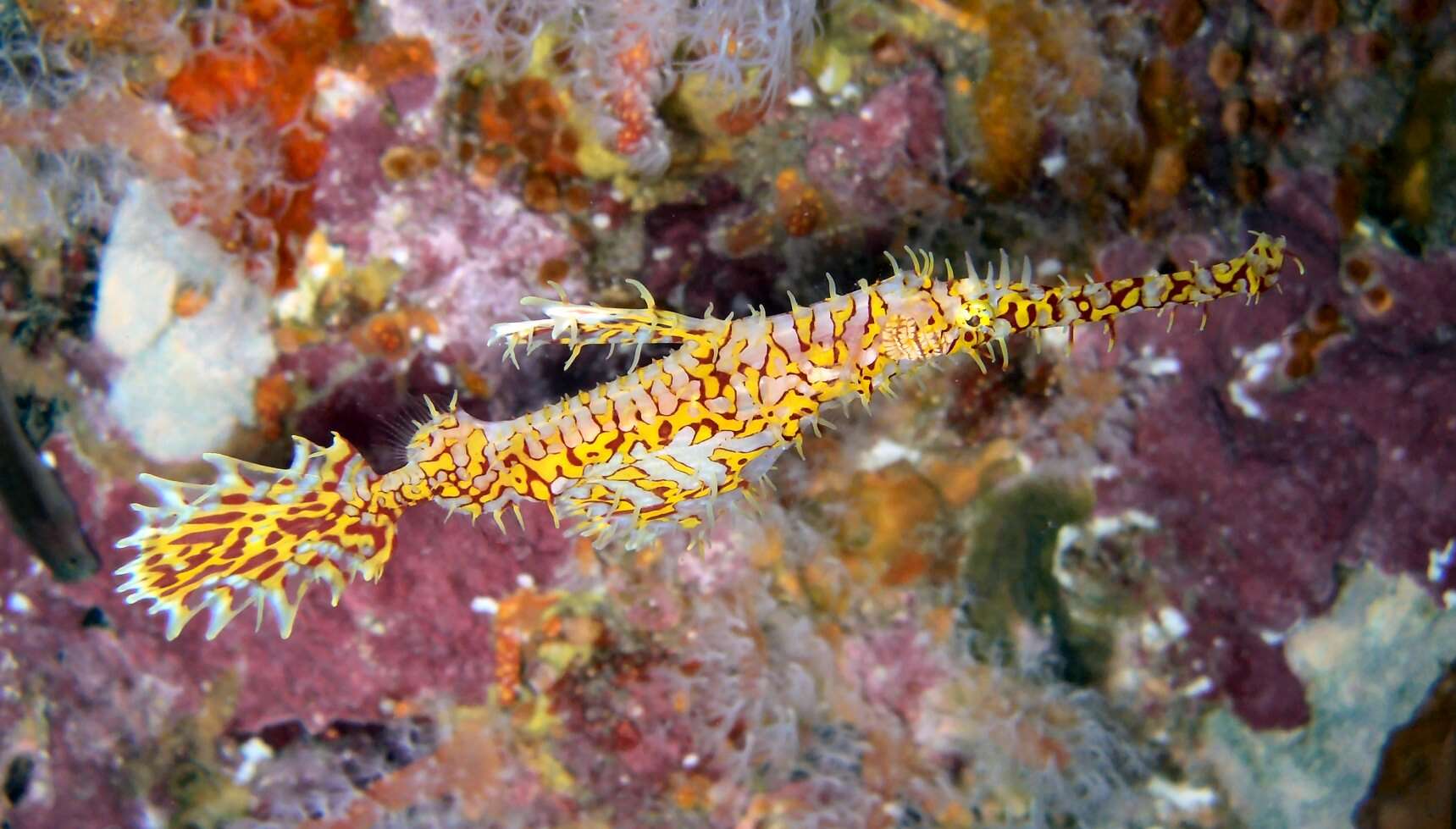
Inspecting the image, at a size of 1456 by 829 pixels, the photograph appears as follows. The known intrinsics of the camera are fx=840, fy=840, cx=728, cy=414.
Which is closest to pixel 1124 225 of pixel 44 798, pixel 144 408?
pixel 144 408

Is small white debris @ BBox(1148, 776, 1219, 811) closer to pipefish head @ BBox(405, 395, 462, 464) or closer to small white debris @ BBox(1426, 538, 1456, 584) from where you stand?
small white debris @ BBox(1426, 538, 1456, 584)

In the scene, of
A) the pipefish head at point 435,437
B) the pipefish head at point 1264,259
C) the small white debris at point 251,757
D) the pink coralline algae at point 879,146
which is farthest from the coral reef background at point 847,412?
the pipefish head at point 1264,259

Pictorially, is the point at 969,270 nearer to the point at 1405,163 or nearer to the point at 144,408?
the point at 1405,163

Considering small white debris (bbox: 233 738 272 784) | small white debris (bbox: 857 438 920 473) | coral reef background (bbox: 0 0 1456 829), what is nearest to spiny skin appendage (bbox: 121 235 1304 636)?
coral reef background (bbox: 0 0 1456 829)

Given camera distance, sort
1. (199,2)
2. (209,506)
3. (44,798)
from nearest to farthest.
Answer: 1. (209,506)
2. (199,2)
3. (44,798)

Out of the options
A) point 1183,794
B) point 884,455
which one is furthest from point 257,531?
point 1183,794
